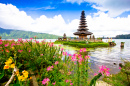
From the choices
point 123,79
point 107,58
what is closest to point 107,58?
point 107,58

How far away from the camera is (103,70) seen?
1333 millimetres

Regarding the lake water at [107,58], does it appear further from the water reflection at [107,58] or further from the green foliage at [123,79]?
the green foliage at [123,79]

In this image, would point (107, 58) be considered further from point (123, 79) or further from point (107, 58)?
point (123, 79)

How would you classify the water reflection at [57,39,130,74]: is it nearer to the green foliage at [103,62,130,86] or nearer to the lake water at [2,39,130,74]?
the lake water at [2,39,130,74]

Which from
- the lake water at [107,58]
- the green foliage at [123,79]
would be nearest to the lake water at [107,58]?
the lake water at [107,58]

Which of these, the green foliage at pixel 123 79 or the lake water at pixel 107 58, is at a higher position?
the green foliage at pixel 123 79

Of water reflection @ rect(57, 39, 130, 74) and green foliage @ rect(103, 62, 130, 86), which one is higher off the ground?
green foliage @ rect(103, 62, 130, 86)

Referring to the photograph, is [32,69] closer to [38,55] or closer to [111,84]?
[38,55]

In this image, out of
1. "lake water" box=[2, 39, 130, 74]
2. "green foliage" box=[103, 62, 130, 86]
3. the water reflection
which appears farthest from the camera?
the water reflection

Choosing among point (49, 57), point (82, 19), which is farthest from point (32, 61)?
point (82, 19)

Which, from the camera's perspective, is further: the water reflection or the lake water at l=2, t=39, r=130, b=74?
the water reflection

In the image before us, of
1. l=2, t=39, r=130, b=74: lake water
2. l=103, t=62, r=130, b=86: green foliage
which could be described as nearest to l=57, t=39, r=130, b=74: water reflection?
l=2, t=39, r=130, b=74: lake water

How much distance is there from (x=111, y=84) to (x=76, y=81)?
2.55 meters

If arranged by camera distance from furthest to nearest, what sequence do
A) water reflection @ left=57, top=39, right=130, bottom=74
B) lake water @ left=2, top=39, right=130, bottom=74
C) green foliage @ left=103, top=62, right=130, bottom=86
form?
water reflection @ left=57, top=39, right=130, bottom=74
lake water @ left=2, top=39, right=130, bottom=74
green foliage @ left=103, top=62, right=130, bottom=86
